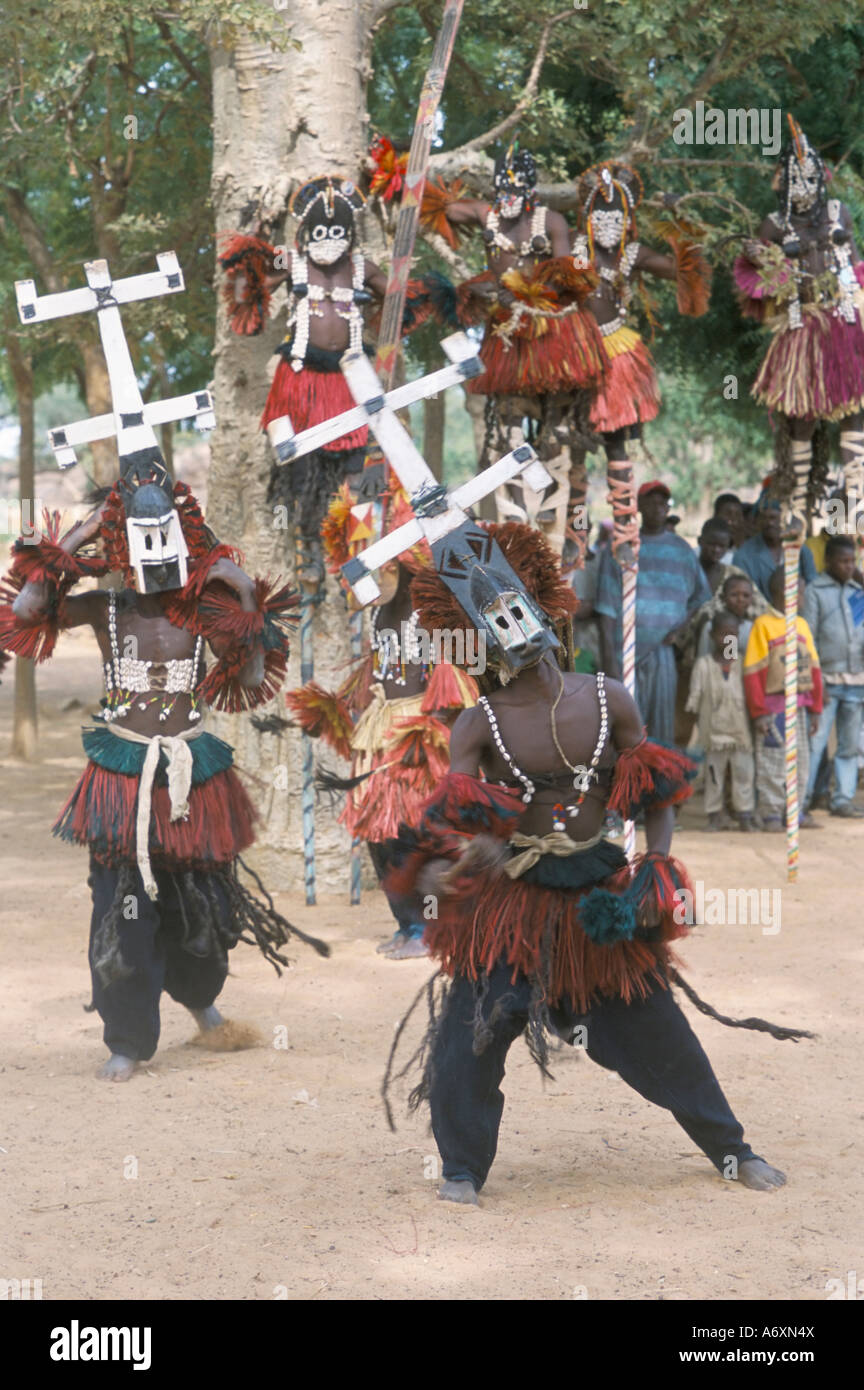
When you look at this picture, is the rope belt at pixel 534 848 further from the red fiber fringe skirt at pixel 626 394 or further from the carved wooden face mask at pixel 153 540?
the red fiber fringe skirt at pixel 626 394

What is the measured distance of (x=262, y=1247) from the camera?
3760 millimetres

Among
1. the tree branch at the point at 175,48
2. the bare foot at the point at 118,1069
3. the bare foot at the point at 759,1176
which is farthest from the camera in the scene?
the tree branch at the point at 175,48

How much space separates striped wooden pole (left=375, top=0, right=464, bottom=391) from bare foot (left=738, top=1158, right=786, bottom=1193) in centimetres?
334

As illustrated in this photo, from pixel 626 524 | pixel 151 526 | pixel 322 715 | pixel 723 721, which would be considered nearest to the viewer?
pixel 151 526

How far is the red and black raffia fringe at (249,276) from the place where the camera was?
6898mm

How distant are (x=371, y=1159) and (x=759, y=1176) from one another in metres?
1.05

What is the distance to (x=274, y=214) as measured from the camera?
Answer: 7391 mm

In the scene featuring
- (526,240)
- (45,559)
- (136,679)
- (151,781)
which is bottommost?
(151,781)

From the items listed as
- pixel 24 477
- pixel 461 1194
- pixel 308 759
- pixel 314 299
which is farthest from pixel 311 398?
pixel 24 477

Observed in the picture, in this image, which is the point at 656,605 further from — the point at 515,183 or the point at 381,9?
the point at 381,9

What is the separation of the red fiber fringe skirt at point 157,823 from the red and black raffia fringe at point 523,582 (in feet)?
4.64

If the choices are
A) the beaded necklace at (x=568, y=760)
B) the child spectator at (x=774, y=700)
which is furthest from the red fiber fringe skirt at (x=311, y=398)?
the child spectator at (x=774, y=700)

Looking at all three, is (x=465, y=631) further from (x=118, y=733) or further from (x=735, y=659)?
(x=735, y=659)

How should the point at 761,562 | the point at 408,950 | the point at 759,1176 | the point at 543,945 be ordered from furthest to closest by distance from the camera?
1. the point at 761,562
2. the point at 408,950
3. the point at 759,1176
4. the point at 543,945
